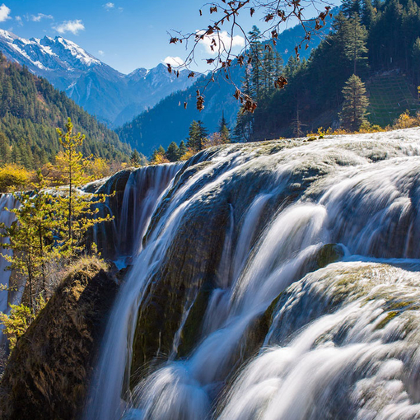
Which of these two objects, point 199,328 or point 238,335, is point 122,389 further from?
point 238,335

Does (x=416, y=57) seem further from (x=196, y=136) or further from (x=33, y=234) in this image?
(x=33, y=234)

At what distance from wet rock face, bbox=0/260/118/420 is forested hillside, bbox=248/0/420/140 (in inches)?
2018

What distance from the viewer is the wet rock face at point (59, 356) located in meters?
9.18

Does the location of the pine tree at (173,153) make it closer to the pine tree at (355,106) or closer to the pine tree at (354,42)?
the pine tree at (355,106)

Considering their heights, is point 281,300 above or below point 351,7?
below

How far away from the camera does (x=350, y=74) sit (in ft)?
192

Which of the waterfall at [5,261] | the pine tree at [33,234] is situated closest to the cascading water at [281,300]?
the pine tree at [33,234]

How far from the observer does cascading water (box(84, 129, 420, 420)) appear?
11.1ft

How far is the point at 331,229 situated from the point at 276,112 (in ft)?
195

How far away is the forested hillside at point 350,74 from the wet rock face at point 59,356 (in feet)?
168

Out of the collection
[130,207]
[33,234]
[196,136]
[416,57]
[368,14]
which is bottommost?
[33,234]

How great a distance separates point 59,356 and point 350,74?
62807mm

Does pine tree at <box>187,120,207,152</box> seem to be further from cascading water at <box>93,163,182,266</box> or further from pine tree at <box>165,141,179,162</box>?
cascading water at <box>93,163,182,266</box>

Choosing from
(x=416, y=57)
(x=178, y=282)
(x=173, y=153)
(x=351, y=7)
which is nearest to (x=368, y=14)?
(x=351, y=7)
